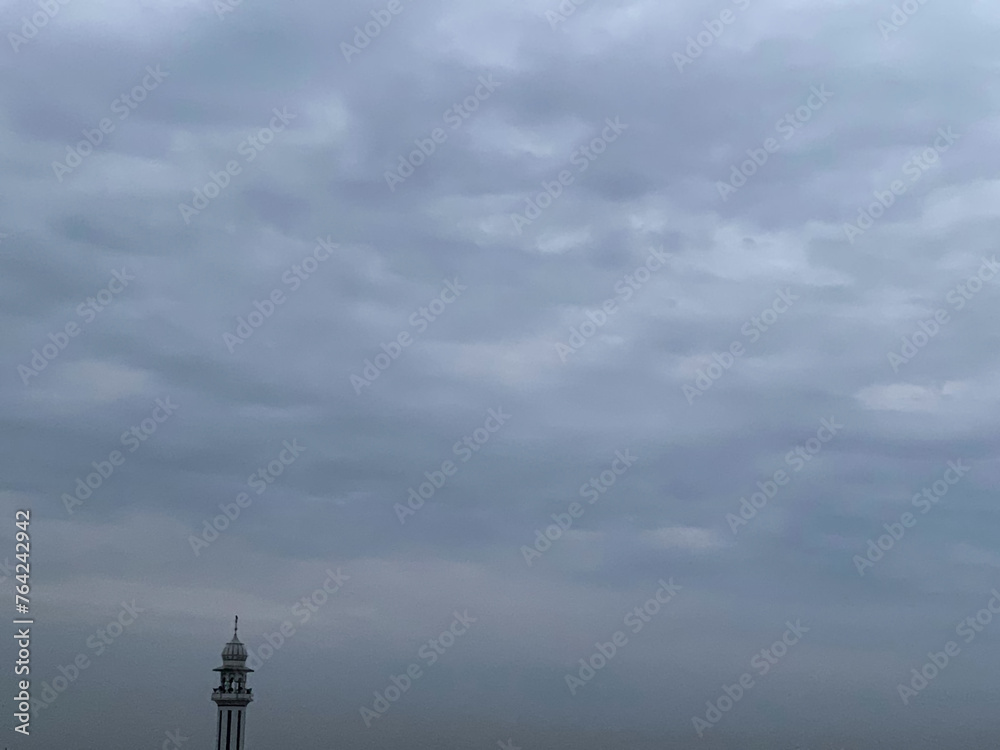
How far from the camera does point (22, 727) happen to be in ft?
375

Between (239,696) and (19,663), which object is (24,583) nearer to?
(19,663)

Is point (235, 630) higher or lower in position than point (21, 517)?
higher

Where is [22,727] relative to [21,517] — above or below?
below

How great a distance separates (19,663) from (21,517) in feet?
41.6

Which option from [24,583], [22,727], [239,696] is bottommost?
[22,727]

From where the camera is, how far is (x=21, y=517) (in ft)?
347

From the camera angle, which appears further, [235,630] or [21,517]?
[235,630]

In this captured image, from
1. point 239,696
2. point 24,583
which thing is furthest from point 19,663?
point 239,696

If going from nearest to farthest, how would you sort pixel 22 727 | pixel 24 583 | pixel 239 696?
pixel 24 583, pixel 22 727, pixel 239 696

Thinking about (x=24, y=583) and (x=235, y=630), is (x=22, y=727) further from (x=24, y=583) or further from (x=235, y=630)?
(x=235, y=630)

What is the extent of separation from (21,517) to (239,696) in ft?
270

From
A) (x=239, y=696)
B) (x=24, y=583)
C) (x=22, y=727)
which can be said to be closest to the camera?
(x=24, y=583)

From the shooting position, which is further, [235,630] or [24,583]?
[235,630]

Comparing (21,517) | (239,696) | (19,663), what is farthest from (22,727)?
(239,696)
